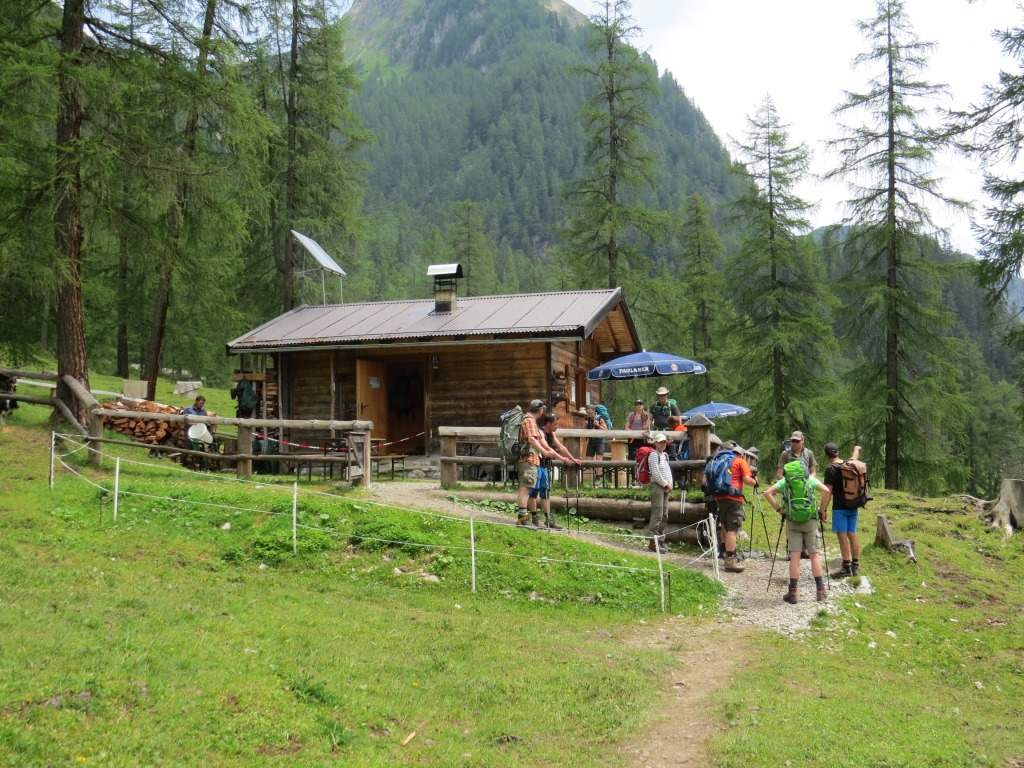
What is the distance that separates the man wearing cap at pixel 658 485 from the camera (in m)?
11.7

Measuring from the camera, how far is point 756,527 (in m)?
14.6

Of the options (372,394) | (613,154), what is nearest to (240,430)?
(372,394)

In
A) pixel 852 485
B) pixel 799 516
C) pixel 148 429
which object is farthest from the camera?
pixel 148 429

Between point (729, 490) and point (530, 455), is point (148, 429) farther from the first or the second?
point (729, 490)

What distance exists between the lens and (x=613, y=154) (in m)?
28.9

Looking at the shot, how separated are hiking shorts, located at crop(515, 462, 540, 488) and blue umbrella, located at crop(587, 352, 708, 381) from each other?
6751mm

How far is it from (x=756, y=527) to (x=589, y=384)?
885cm

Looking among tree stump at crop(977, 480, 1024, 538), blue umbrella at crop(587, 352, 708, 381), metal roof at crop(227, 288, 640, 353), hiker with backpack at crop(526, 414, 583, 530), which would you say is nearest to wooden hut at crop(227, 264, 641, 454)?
metal roof at crop(227, 288, 640, 353)

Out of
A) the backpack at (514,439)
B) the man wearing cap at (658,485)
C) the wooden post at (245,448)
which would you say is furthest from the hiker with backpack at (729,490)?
the wooden post at (245,448)

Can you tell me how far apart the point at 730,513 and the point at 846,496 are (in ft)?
5.22

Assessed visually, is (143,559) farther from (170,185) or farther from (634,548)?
(170,185)

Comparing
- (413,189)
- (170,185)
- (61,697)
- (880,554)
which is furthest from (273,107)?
(413,189)

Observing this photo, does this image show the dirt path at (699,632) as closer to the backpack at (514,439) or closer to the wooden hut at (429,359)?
the backpack at (514,439)

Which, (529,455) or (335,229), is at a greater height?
(335,229)
